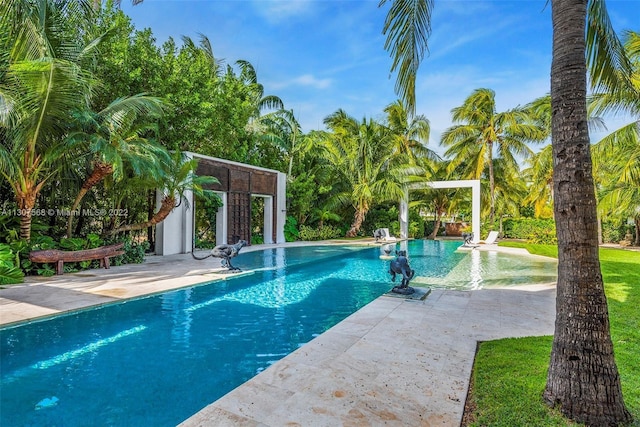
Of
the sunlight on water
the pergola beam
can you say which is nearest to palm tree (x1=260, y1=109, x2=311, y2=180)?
the pergola beam

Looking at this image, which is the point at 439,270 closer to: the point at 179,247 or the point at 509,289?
the point at 509,289

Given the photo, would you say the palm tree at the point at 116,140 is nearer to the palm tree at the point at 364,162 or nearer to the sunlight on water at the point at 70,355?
the sunlight on water at the point at 70,355

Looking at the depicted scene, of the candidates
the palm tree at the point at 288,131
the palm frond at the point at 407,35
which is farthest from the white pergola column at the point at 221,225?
the palm frond at the point at 407,35

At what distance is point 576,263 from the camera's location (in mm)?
2438

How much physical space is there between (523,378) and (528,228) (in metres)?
24.9

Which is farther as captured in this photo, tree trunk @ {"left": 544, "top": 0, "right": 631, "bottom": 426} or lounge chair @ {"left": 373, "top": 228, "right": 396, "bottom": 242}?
lounge chair @ {"left": 373, "top": 228, "right": 396, "bottom": 242}

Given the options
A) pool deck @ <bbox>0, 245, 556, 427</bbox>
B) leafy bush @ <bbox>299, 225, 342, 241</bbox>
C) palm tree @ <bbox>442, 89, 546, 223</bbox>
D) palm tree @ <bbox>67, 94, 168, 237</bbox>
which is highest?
palm tree @ <bbox>442, 89, 546, 223</bbox>

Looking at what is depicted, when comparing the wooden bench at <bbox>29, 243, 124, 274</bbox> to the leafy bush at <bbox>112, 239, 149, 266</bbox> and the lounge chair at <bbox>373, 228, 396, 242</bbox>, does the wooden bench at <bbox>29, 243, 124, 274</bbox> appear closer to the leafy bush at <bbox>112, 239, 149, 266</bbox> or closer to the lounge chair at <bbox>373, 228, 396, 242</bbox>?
the leafy bush at <bbox>112, 239, 149, 266</bbox>

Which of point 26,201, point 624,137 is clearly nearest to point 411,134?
point 624,137

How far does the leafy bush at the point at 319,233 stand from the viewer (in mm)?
21422

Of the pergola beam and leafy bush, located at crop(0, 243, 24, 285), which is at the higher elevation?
the pergola beam

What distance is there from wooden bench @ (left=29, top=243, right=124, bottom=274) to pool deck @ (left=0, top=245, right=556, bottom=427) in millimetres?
930

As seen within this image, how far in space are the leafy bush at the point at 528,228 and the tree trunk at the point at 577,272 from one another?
2163 centimetres

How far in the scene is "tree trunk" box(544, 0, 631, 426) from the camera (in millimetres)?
2377
